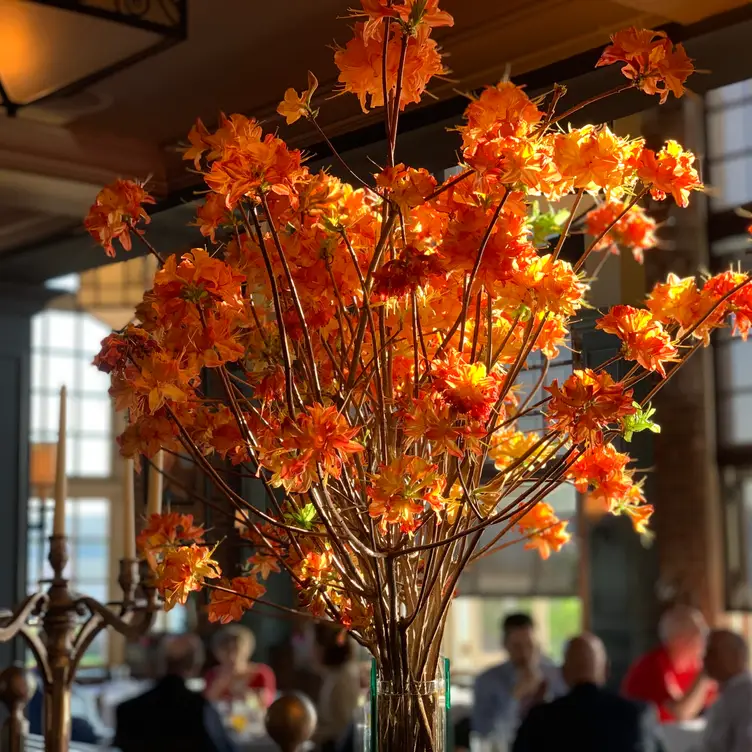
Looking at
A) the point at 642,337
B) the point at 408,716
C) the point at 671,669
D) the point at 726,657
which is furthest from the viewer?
the point at 671,669

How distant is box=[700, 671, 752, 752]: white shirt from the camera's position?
3.77m

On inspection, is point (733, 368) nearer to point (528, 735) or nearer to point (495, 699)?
point (495, 699)

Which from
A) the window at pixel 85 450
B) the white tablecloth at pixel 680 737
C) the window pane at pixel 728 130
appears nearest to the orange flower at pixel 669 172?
the white tablecloth at pixel 680 737

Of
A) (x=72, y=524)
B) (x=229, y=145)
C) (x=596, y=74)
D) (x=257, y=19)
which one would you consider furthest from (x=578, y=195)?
(x=72, y=524)

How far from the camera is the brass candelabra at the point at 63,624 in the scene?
5.65 feet

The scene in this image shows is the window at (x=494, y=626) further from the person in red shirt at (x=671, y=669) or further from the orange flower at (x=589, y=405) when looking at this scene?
the orange flower at (x=589, y=405)

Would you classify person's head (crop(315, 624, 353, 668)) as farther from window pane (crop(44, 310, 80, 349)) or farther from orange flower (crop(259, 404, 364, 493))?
window pane (crop(44, 310, 80, 349))

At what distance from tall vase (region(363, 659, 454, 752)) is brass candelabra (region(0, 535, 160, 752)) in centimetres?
63

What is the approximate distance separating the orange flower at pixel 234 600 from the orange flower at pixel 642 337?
0.47 metres

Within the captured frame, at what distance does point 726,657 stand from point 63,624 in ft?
9.23

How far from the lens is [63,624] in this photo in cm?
174

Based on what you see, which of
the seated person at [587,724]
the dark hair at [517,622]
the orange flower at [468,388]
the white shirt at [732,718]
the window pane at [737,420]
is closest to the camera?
the orange flower at [468,388]

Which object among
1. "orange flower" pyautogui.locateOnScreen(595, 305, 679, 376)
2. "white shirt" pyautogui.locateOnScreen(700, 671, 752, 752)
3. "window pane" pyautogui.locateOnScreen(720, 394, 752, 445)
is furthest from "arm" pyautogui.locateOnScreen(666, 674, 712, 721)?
"orange flower" pyautogui.locateOnScreen(595, 305, 679, 376)

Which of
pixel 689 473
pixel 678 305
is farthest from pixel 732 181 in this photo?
pixel 678 305
